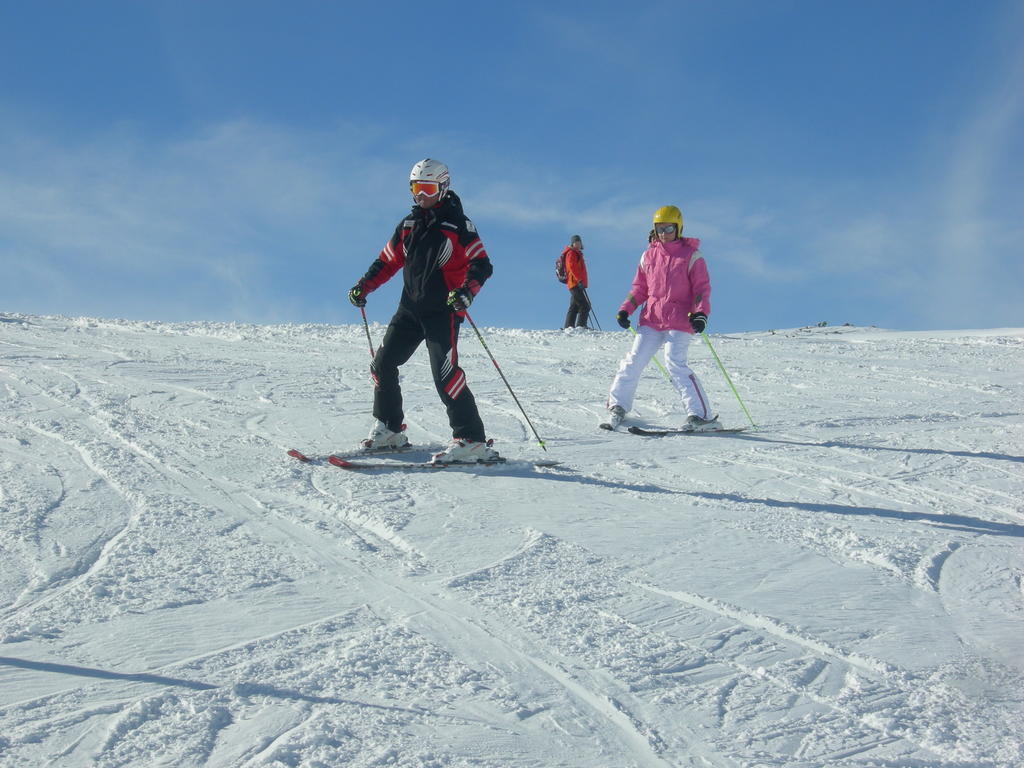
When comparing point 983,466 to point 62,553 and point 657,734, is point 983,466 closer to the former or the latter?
point 657,734

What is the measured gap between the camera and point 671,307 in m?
7.59

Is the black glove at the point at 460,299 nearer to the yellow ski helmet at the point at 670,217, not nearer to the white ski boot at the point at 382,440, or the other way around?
the white ski boot at the point at 382,440

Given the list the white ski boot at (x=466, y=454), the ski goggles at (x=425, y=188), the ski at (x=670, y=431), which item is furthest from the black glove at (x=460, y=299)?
the ski at (x=670, y=431)

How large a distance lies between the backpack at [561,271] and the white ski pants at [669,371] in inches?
418

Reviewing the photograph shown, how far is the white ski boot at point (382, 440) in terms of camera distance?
6.15 meters

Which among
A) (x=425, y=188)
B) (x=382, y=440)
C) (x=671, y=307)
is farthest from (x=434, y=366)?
(x=671, y=307)

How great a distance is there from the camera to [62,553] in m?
3.67

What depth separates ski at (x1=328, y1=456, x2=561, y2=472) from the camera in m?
5.56

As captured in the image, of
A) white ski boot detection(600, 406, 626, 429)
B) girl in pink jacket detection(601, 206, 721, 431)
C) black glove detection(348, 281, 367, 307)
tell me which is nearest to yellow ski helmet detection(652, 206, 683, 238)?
girl in pink jacket detection(601, 206, 721, 431)

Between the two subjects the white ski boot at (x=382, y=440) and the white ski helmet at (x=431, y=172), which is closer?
the white ski helmet at (x=431, y=172)

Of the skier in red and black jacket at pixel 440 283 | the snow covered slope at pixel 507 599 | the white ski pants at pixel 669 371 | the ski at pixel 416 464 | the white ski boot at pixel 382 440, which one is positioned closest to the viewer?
the snow covered slope at pixel 507 599

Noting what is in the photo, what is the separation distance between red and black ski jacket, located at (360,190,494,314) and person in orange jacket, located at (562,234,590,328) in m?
12.4

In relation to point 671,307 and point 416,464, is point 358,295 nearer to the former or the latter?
point 416,464

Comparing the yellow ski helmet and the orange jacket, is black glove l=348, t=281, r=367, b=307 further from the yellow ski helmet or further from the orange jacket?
the orange jacket
